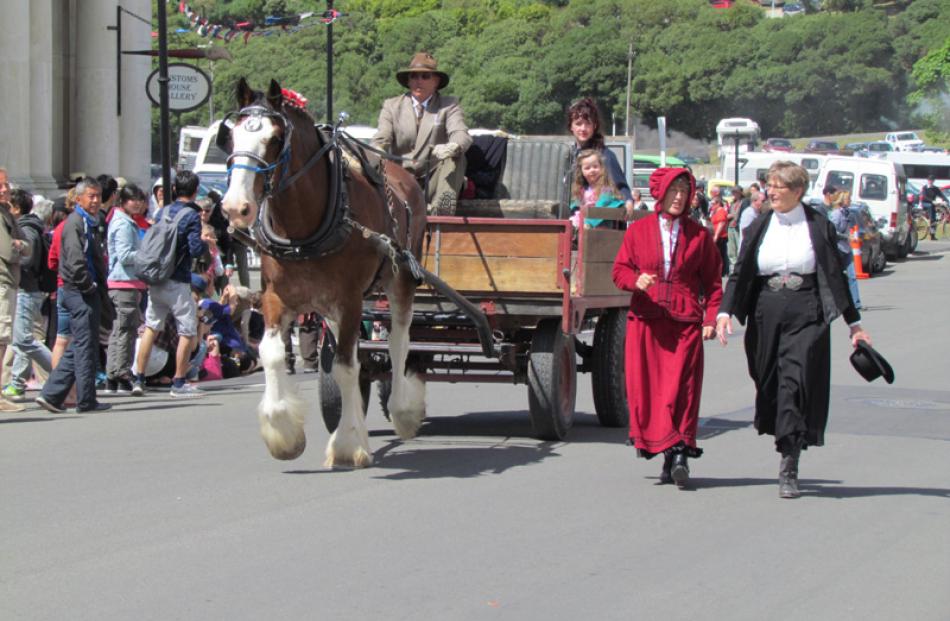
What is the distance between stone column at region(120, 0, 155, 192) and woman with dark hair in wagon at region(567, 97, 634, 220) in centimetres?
1493

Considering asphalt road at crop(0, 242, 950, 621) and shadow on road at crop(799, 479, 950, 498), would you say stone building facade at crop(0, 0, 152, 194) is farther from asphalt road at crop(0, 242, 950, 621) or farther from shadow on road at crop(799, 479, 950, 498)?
shadow on road at crop(799, 479, 950, 498)

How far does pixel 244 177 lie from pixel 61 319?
486 cm

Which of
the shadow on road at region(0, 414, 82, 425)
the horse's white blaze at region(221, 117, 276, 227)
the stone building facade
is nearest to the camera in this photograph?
the horse's white blaze at region(221, 117, 276, 227)

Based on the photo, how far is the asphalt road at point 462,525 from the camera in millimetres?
6066

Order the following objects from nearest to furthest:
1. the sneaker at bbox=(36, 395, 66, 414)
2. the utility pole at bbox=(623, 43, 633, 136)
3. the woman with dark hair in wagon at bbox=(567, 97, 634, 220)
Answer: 1. the woman with dark hair in wagon at bbox=(567, 97, 634, 220)
2. the sneaker at bbox=(36, 395, 66, 414)
3. the utility pole at bbox=(623, 43, 633, 136)

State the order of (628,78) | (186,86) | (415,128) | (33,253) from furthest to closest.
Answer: (628,78) → (186,86) → (33,253) → (415,128)

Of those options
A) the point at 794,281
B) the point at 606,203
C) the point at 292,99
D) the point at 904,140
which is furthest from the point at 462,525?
the point at 904,140

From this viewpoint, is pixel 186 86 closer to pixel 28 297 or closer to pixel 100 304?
pixel 28 297

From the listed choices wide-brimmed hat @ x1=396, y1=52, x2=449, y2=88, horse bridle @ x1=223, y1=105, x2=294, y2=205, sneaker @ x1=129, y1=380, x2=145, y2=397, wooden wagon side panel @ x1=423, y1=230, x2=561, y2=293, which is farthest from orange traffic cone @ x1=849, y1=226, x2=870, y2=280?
horse bridle @ x1=223, y1=105, x2=294, y2=205

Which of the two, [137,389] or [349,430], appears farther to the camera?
[137,389]

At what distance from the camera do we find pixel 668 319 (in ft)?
28.3

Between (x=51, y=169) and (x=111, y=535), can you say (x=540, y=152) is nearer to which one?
(x=111, y=535)

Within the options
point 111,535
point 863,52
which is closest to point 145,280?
point 111,535

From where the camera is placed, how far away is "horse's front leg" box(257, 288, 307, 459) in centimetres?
868
